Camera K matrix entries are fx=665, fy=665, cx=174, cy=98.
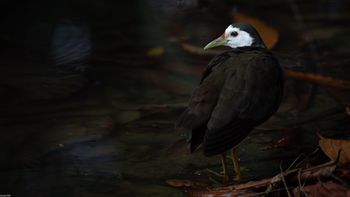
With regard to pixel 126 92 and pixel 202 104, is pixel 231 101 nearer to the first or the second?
pixel 202 104

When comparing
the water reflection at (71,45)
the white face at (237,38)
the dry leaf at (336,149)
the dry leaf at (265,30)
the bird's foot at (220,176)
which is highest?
the white face at (237,38)

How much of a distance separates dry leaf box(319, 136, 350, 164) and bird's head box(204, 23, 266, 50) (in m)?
1.02

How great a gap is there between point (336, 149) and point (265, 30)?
305 cm

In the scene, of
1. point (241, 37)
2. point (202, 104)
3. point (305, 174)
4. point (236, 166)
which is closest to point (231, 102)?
point (202, 104)

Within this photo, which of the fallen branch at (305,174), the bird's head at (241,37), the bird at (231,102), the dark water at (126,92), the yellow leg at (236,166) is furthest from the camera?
the bird's head at (241,37)

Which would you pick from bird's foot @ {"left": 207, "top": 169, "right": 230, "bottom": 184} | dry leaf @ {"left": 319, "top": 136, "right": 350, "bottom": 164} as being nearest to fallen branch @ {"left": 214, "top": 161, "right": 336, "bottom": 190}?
dry leaf @ {"left": 319, "top": 136, "right": 350, "bottom": 164}

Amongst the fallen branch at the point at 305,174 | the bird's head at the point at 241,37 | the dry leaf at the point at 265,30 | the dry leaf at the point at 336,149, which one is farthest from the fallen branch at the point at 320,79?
the fallen branch at the point at 305,174

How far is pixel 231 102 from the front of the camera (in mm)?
3650

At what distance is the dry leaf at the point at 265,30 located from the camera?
6191mm

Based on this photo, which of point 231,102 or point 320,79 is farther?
point 320,79

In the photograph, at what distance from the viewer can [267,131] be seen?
178 inches

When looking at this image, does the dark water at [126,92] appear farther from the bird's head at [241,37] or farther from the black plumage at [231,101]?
the bird's head at [241,37]

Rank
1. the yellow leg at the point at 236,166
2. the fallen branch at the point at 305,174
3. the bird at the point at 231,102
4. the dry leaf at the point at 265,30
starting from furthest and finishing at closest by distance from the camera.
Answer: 1. the dry leaf at the point at 265,30
2. the yellow leg at the point at 236,166
3. the bird at the point at 231,102
4. the fallen branch at the point at 305,174

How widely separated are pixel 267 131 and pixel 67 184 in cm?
147
